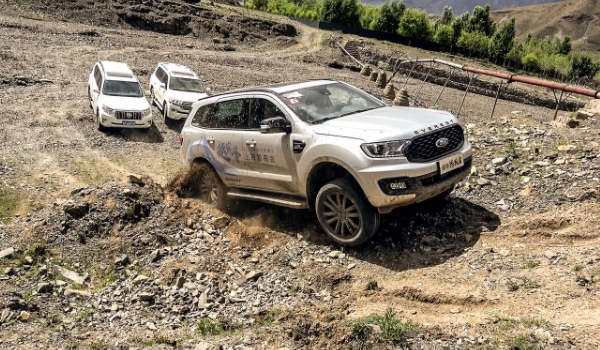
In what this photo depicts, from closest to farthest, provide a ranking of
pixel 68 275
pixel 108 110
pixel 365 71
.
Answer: pixel 68 275, pixel 108 110, pixel 365 71

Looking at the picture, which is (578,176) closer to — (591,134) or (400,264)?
(591,134)

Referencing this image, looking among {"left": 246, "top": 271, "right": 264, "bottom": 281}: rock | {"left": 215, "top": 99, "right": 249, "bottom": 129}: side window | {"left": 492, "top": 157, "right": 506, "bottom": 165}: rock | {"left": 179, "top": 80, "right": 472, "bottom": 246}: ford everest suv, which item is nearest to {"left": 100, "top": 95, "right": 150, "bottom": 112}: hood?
{"left": 179, "top": 80, "right": 472, "bottom": 246}: ford everest suv

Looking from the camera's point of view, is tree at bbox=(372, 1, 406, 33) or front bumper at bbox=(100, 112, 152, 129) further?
tree at bbox=(372, 1, 406, 33)

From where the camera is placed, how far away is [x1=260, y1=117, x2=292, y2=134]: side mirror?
6.46 m

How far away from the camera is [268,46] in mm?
44781

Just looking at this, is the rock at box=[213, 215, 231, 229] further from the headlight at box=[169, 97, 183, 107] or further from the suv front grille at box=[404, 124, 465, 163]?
the headlight at box=[169, 97, 183, 107]

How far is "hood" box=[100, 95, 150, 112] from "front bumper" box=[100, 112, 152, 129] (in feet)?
1.17

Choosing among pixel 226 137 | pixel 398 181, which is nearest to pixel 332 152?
pixel 398 181

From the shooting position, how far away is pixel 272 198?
7047mm

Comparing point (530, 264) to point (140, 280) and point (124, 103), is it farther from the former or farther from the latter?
point (124, 103)

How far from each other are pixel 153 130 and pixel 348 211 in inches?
501

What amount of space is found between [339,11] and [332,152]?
6389 centimetres

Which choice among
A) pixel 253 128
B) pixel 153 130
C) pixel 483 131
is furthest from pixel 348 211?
pixel 153 130

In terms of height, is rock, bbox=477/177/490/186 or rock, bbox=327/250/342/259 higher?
rock, bbox=477/177/490/186
